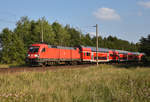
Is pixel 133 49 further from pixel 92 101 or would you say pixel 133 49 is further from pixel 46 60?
pixel 92 101

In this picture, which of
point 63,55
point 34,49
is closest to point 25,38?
point 63,55

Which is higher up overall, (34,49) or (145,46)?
(145,46)

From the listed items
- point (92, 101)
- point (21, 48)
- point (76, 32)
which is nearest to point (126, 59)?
point (21, 48)

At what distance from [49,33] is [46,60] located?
A: 29863 millimetres

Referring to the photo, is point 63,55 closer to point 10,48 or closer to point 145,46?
point 145,46

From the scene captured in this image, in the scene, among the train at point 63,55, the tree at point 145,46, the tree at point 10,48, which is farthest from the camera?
the tree at point 10,48

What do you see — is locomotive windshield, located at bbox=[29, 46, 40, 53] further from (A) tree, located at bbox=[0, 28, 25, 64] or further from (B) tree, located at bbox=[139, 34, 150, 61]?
(B) tree, located at bbox=[139, 34, 150, 61]

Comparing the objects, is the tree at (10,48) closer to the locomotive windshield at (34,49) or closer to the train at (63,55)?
the train at (63,55)

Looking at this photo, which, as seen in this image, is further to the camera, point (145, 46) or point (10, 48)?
point (10, 48)

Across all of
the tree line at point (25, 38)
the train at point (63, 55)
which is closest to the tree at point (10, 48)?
the tree line at point (25, 38)

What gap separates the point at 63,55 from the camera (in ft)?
93.0

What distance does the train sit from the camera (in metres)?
23.4

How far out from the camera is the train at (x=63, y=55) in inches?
920

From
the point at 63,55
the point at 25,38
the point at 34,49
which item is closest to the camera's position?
the point at 34,49
